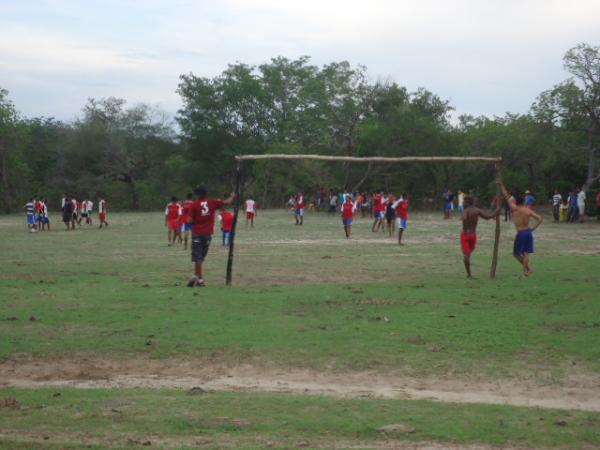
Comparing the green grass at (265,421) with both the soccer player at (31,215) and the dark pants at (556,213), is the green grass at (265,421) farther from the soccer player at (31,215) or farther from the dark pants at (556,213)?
the dark pants at (556,213)

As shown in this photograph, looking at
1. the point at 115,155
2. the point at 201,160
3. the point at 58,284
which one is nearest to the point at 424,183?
the point at 201,160

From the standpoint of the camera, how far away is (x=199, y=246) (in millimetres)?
16734

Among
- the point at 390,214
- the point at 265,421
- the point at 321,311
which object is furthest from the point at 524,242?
the point at 390,214

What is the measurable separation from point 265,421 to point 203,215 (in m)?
9.57

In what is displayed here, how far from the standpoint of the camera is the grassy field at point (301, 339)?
23.8ft

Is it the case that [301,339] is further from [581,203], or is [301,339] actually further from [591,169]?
[591,169]

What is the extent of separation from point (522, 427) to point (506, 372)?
241 centimetres

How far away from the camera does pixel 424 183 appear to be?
64.9m

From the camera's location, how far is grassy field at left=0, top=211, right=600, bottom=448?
23.8 ft

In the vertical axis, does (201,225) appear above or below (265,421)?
above

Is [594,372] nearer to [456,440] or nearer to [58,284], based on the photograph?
[456,440]

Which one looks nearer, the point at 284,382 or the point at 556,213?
the point at 284,382

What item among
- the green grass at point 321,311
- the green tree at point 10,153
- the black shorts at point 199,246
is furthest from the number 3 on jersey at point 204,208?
the green tree at point 10,153

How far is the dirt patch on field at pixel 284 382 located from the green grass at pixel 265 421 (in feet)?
1.73
